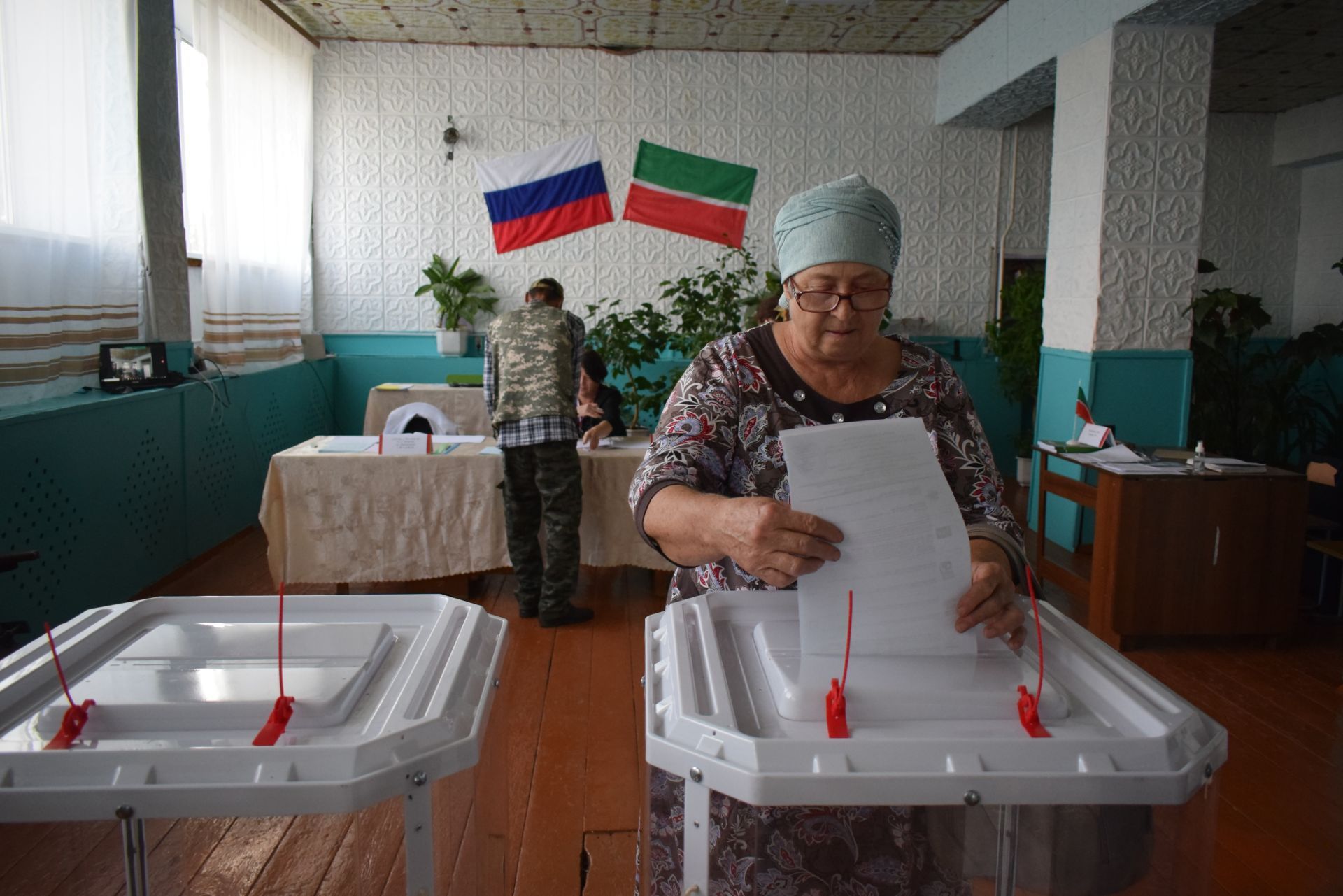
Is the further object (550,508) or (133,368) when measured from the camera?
(133,368)

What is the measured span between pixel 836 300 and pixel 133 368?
12.4 ft

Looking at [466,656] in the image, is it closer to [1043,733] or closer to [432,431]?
[1043,733]

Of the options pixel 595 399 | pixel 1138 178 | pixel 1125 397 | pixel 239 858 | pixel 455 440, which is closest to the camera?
pixel 239 858

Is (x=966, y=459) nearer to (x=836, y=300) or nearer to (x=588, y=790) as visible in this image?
(x=836, y=300)

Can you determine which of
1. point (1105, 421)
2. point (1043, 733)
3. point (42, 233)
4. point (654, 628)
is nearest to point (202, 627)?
point (654, 628)

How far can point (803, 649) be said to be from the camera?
0.94 m

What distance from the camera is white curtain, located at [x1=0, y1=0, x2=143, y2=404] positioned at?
10.8 ft

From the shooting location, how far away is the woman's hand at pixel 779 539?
0.94 meters

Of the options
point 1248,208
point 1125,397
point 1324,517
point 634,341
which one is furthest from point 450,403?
point 1248,208

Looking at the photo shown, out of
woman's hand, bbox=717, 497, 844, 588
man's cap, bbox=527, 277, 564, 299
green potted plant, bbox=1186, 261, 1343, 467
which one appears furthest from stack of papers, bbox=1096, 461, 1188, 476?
woman's hand, bbox=717, 497, 844, 588

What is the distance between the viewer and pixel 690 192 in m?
7.09

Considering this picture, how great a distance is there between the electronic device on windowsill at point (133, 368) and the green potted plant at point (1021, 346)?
5.21 meters

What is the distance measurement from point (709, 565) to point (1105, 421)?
416cm

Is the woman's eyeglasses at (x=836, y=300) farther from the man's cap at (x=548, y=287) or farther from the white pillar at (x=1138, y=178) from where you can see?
the white pillar at (x=1138, y=178)
